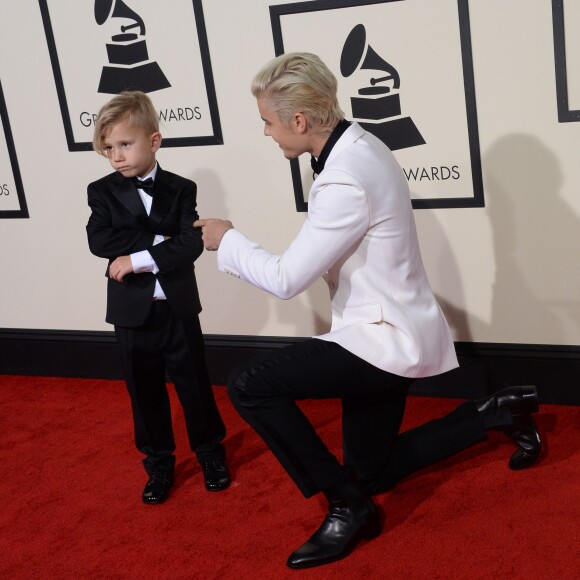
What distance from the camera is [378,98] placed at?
3.55 m

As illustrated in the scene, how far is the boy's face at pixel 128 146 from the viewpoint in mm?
2947

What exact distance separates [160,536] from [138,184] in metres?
1.12

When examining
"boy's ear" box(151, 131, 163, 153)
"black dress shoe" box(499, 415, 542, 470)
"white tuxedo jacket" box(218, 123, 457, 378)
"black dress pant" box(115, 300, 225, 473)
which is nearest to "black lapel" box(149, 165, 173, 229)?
"boy's ear" box(151, 131, 163, 153)

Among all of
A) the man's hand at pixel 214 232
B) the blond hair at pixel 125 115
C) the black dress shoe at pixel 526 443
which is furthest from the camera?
the black dress shoe at pixel 526 443

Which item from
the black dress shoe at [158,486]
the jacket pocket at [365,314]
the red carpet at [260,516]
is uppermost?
the jacket pocket at [365,314]

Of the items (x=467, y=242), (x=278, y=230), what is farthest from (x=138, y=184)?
(x=467, y=242)

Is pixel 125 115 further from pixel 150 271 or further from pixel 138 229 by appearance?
pixel 150 271

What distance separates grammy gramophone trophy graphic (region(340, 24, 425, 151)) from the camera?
11.5 feet

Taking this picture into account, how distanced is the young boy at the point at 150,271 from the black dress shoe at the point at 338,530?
60 cm

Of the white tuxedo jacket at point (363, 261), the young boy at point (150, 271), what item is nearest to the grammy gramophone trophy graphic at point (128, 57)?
the young boy at point (150, 271)

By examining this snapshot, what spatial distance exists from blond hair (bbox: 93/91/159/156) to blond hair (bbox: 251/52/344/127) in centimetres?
52

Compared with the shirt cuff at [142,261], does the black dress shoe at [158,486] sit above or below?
below

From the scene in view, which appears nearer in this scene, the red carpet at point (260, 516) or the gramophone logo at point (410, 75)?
the red carpet at point (260, 516)

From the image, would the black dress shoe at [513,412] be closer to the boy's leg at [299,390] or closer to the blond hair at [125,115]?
the boy's leg at [299,390]
